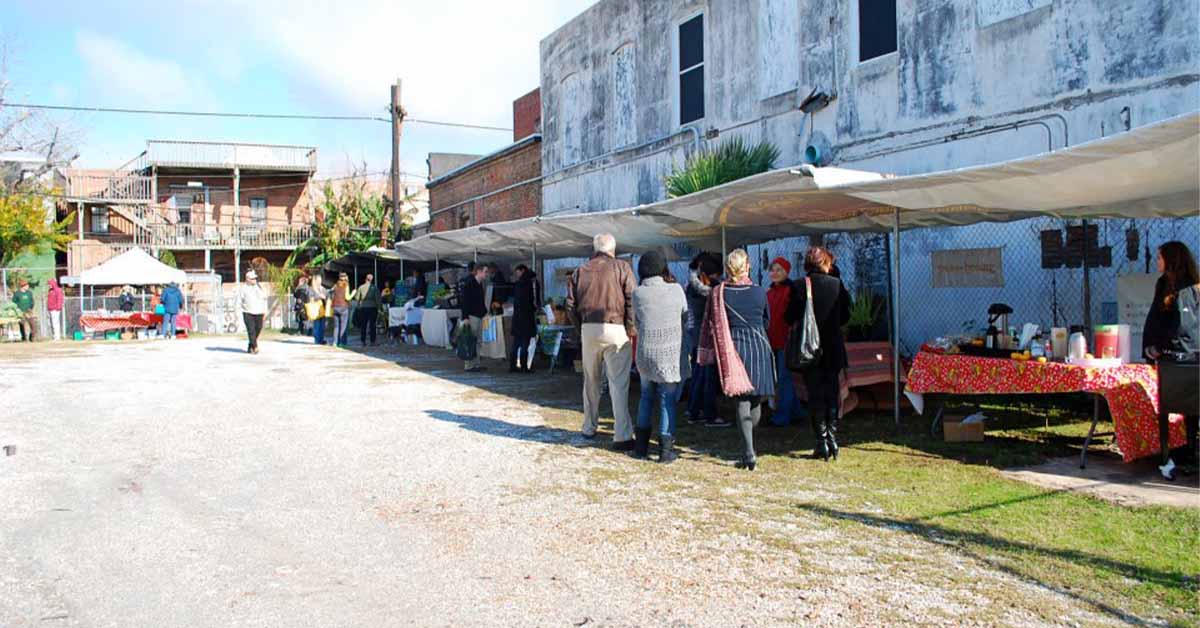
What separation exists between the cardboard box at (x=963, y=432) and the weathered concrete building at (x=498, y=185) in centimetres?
1677

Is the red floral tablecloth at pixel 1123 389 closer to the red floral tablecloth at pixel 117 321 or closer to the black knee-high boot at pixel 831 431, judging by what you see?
the black knee-high boot at pixel 831 431

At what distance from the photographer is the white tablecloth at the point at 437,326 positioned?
1906cm

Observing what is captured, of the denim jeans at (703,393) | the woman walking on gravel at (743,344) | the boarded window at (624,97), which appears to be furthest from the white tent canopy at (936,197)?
the boarded window at (624,97)

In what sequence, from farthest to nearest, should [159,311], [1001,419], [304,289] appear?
[159,311]
[304,289]
[1001,419]

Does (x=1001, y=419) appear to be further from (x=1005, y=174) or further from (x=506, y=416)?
(x=506, y=416)

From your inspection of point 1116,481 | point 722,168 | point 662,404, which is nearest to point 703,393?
point 662,404

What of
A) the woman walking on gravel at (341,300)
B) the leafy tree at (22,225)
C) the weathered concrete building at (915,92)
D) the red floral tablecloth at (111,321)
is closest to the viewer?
the weathered concrete building at (915,92)

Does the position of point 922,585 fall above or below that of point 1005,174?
below

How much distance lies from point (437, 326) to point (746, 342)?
44.3ft

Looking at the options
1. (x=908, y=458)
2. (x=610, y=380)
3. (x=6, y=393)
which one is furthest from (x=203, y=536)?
(x=6, y=393)

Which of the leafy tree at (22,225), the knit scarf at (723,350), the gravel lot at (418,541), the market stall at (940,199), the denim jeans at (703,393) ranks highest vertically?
the leafy tree at (22,225)

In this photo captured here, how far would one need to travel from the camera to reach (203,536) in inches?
208

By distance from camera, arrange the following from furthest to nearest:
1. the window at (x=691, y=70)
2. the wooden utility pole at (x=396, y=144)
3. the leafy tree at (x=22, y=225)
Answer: the leafy tree at (x=22, y=225)
the wooden utility pole at (x=396, y=144)
the window at (x=691, y=70)

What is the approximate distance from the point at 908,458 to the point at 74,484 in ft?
20.7
